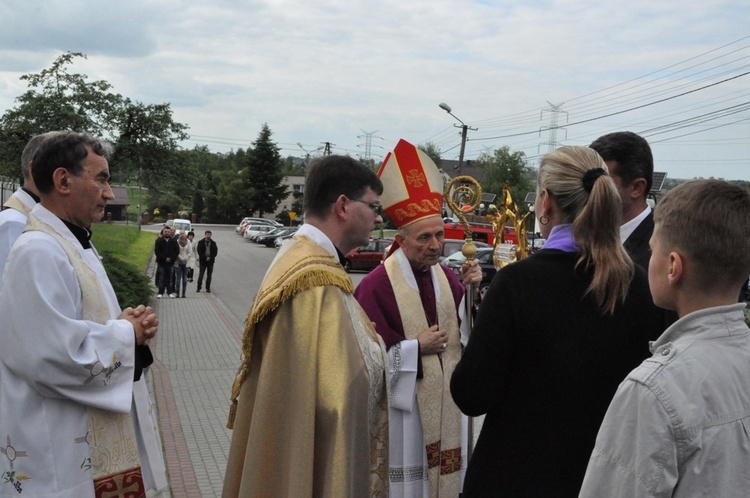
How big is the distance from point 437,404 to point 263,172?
280 ft

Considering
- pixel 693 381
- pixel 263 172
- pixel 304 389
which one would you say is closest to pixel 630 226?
pixel 304 389

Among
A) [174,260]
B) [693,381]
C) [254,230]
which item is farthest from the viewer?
[254,230]

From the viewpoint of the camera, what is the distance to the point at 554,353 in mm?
2574

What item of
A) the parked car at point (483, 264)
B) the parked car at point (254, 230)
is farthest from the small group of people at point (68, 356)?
the parked car at point (254, 230)

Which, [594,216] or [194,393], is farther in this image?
[194,393]

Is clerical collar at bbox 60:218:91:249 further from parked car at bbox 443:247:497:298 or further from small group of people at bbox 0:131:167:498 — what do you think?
parked car at bbox 443:247:497:298

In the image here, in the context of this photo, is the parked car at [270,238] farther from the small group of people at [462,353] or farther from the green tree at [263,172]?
the small group of people at [462,353]

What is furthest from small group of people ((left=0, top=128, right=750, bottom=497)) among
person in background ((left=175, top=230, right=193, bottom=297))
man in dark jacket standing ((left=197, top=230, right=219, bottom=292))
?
man in dark jacket standing ((left=197, top=230, right=219, bottom=292))

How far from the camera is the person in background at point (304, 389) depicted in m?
2.85

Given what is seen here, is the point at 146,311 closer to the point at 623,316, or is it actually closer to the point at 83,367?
the point at 83,367

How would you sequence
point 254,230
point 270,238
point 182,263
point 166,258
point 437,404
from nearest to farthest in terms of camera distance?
point 437,404, point 166,258, point 182,263, point 270,238, point 254,230

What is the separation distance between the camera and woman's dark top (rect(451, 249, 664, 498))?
2.57m

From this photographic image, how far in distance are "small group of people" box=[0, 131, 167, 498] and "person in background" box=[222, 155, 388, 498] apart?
0.50 meters

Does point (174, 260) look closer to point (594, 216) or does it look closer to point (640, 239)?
point (640, 239)
